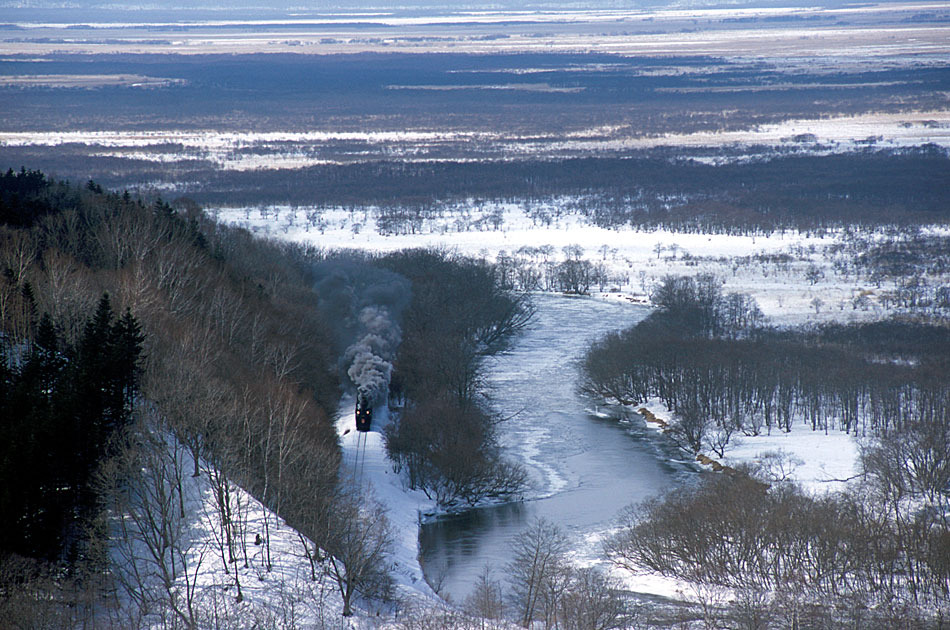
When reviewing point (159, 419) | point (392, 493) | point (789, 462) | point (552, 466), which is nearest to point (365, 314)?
point (552, 466)

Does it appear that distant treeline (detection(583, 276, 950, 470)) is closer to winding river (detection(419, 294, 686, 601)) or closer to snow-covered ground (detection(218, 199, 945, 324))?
winding river (detection(419, 294, 686, 601))

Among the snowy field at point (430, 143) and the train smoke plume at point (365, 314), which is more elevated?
the snowy field at point (430, 143)

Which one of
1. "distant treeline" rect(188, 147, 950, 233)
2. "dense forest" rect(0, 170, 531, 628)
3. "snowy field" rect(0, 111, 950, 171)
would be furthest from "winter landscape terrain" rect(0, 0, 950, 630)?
"snowy field" rect(0, 111, 950, 171)

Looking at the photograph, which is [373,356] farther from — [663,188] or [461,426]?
[663,188]

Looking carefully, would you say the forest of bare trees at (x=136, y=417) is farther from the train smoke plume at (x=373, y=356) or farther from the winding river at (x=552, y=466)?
the winding river at (x=552, y=466)

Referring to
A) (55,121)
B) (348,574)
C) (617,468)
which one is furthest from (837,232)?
(55,121)

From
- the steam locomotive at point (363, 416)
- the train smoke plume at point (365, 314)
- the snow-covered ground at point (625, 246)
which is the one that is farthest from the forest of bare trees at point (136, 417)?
the snow-covered ground at point (625, 246)
